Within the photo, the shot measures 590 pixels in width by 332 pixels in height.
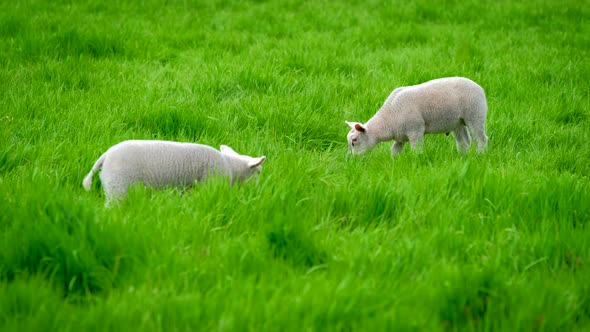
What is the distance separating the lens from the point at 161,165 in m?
3.26

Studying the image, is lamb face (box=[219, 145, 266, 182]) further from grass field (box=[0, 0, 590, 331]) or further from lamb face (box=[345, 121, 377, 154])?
lamb face (box=[345, 121, 377, 154])

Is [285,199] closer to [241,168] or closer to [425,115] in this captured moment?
[241,168]

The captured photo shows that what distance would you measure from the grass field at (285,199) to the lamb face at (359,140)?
116mm

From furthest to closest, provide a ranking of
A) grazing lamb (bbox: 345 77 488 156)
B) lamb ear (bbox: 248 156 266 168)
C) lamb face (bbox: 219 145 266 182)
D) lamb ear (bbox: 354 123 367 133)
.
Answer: grazing lamb (bbox: 345 77 488 156) < lamb ear (bbox: 354 123 367 133) < lamb face (bbox: 219 145 266 182) < lamb ear (bbox: 248 156 266 168)

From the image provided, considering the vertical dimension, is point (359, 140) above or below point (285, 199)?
below

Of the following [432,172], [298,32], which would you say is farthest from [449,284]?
[298,32]

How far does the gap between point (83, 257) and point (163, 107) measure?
2.52m

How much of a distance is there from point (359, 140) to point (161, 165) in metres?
1.81

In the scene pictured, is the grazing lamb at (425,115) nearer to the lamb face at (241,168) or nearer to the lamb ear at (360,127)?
the lamb ear at (360,127)

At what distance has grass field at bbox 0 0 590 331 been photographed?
2283mm

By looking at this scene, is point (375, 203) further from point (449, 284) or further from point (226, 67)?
point (226, 67)

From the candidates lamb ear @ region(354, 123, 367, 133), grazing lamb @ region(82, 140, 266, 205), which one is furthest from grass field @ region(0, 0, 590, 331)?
lamb ear @ region(354, 123, 367, 133)

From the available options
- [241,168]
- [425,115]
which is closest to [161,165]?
[241,168]

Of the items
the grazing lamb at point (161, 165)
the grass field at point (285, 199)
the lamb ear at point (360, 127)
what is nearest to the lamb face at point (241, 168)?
the grazing lamb at point (161, 165)
